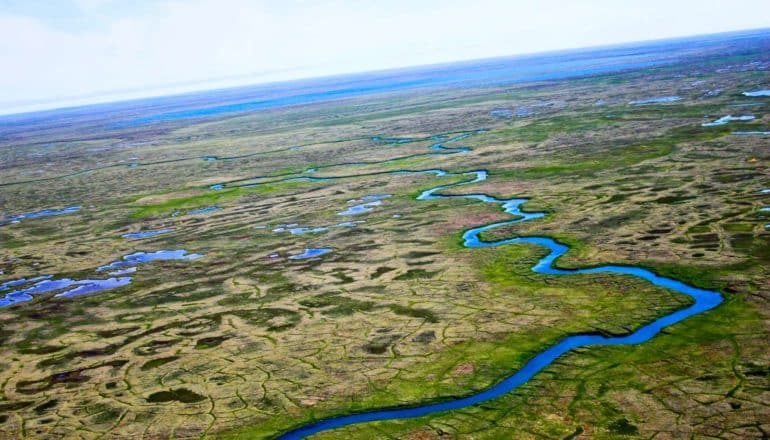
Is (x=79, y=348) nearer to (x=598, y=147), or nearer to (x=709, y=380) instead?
(x=709, y=380)

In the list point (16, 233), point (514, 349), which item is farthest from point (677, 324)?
point (16, 233)

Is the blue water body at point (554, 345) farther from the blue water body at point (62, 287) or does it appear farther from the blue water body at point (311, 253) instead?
the blue water body at point (62, 287)

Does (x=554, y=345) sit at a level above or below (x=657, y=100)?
below

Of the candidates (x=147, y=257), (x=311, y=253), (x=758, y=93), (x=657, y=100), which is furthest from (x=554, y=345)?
(x=657, y=100)

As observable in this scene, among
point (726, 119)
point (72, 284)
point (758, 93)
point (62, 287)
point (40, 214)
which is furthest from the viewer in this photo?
point (758, 93)

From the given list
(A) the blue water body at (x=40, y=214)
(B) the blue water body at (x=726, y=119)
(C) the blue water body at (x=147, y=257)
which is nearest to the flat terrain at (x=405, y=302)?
(C) the blue water body at (x=147, y=257)

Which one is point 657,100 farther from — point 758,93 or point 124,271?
point 124,271
